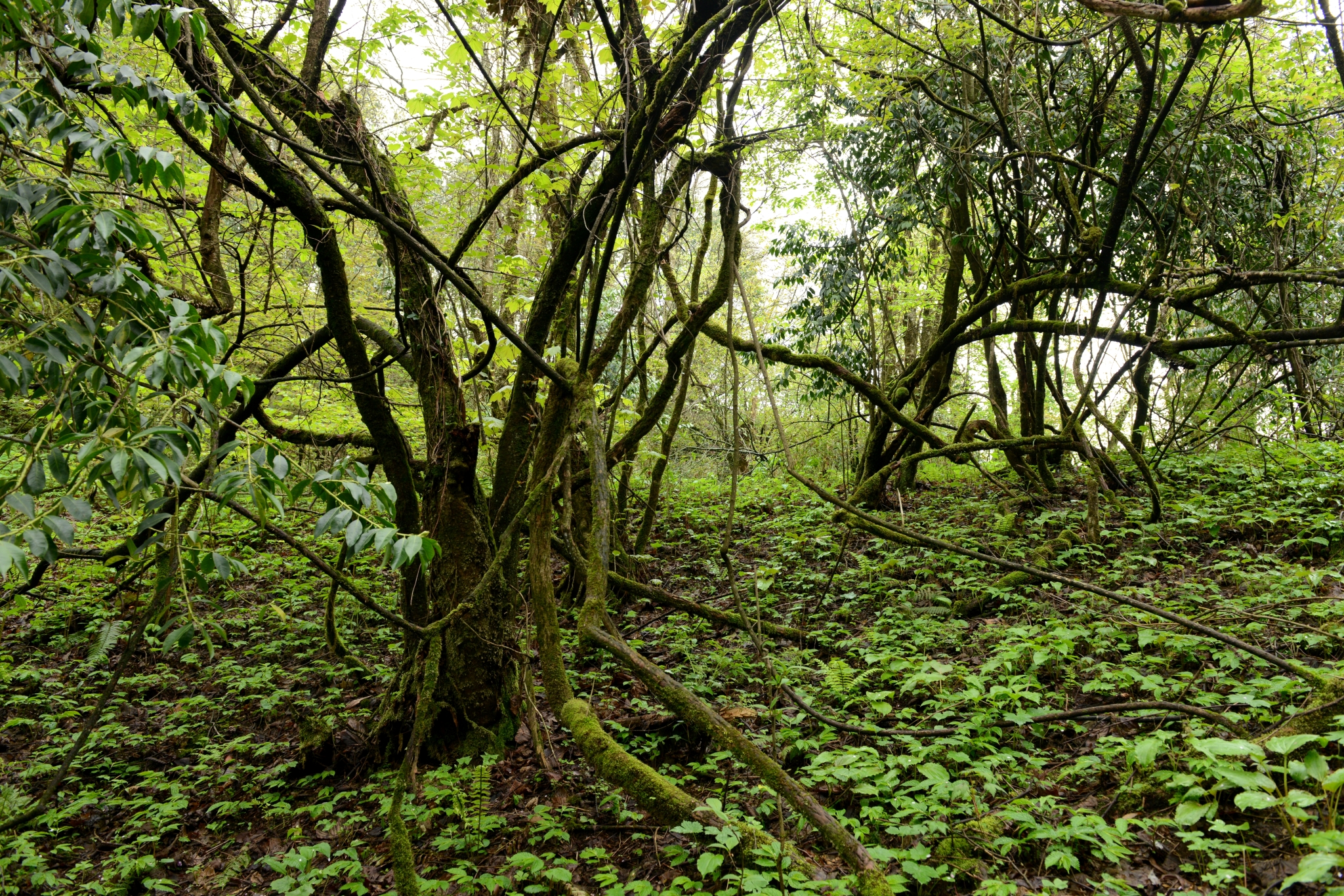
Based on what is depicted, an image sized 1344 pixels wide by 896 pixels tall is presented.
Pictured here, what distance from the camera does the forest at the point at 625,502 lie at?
197 cm

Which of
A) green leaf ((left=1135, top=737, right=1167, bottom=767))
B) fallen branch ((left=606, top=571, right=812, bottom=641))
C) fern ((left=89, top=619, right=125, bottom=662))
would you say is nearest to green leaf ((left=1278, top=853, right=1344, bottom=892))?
green leaf ((left=1135, top=737, right=1167, bottom=767))

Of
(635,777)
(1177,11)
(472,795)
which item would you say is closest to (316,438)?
(472,795)

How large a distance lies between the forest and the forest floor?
33mm

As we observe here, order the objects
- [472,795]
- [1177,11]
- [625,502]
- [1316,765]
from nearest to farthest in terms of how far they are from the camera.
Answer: [1177,11] → [1316,765] → [472,795] → [625,502]

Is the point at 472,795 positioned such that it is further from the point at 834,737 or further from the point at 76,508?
the point at 76,508

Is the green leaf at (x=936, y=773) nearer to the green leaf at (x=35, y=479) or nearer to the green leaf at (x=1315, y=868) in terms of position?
the green leaf at (x=1315, y=868)

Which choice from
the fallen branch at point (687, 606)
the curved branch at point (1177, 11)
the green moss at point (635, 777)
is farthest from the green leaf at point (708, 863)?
the curved branch at point (1177, 11)

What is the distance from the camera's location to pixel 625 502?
678cm

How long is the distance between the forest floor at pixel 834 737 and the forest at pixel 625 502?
0.11ft

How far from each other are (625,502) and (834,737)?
3728 mm

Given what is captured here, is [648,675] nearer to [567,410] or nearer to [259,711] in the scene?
[567,410]

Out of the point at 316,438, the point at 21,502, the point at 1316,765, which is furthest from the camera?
the point at 316,438

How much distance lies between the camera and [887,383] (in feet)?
22.6

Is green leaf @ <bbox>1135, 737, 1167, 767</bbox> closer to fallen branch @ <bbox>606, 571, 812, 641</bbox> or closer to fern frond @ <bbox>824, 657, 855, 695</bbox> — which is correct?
fern frond @ <bbox>824, 657, 855, 695</bbox>
